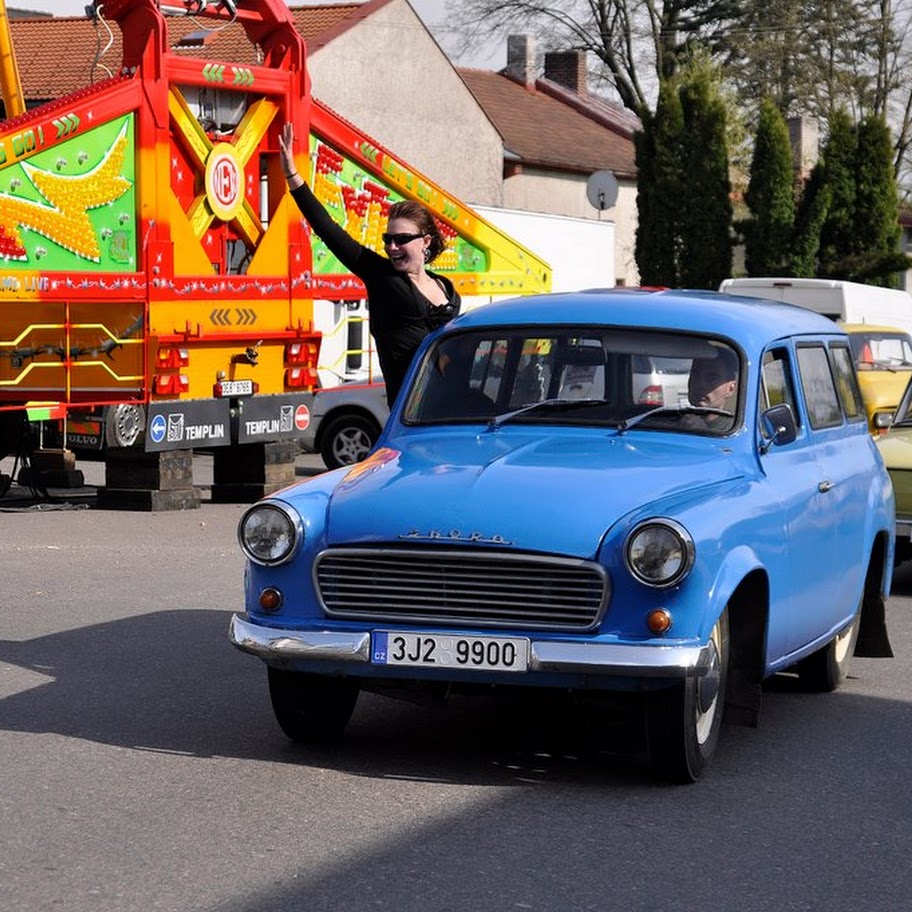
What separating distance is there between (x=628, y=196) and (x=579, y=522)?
53.4 meters

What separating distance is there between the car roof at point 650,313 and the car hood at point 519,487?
61 centimetres

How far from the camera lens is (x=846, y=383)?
909cm

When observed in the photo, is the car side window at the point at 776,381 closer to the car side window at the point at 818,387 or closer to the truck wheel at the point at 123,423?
the car side window at the point at 818,387

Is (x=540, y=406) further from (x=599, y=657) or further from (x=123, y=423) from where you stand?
(x=123, y=423)

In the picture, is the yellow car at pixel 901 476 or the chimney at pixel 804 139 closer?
the yellow car at pixel 901 476

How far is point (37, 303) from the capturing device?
52.5ft

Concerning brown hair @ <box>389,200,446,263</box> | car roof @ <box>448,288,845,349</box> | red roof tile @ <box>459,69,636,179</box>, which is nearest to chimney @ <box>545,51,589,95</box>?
red roof tile @ <box>459,69,636,179</box>

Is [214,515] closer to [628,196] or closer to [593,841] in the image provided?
[593,841]

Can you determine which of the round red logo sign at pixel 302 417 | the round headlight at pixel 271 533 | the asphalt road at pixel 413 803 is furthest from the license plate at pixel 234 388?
the round headlight at pixel 271 533

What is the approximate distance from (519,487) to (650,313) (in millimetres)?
1441

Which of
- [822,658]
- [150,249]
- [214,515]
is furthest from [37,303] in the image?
[822,658]

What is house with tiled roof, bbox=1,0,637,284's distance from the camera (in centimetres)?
4356

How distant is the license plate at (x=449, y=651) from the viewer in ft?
21.2

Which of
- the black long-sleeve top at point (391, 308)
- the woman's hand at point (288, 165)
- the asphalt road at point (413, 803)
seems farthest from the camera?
the woman's hand at point (288, 165)
